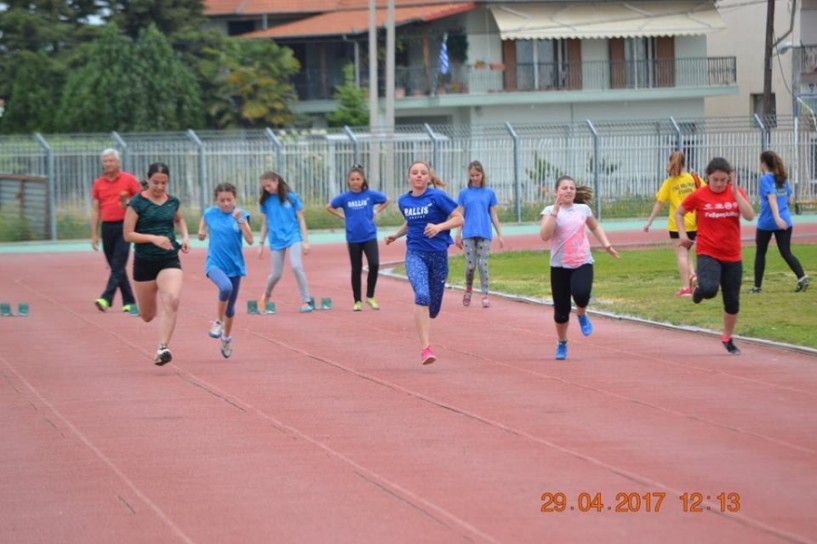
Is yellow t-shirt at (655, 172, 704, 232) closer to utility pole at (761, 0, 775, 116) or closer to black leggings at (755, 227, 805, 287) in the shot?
black leggings at (755, 227, 805, 287)

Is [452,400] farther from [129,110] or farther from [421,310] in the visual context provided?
[129,110]

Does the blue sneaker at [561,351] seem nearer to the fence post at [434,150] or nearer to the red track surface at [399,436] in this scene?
the red track surface at [399,436]

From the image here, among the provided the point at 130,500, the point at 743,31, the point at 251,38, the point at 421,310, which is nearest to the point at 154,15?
the point at 251,38

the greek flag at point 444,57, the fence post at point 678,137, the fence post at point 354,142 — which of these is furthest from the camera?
the greek flag at point 444,57

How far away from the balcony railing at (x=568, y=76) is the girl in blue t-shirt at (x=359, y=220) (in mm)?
35338

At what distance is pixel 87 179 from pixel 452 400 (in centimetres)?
2556

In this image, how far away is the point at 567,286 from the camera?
13.4m

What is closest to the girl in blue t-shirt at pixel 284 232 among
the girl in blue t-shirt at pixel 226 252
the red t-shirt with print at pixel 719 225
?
the girl in blue t-shirt at pixel 226 252

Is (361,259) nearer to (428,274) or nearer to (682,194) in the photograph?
(682,194)

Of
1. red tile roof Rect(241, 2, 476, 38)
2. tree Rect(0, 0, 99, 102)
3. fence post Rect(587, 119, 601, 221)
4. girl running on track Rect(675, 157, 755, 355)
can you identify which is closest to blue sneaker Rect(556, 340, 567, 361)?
Answer: girl running on track Rect(675, 157, 755, 355)

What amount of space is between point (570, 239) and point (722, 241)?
1384 millimetres

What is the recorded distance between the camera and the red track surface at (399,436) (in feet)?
24.4

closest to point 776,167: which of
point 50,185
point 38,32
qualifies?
point 50,185

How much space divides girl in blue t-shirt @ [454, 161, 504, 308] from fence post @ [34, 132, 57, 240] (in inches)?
729
